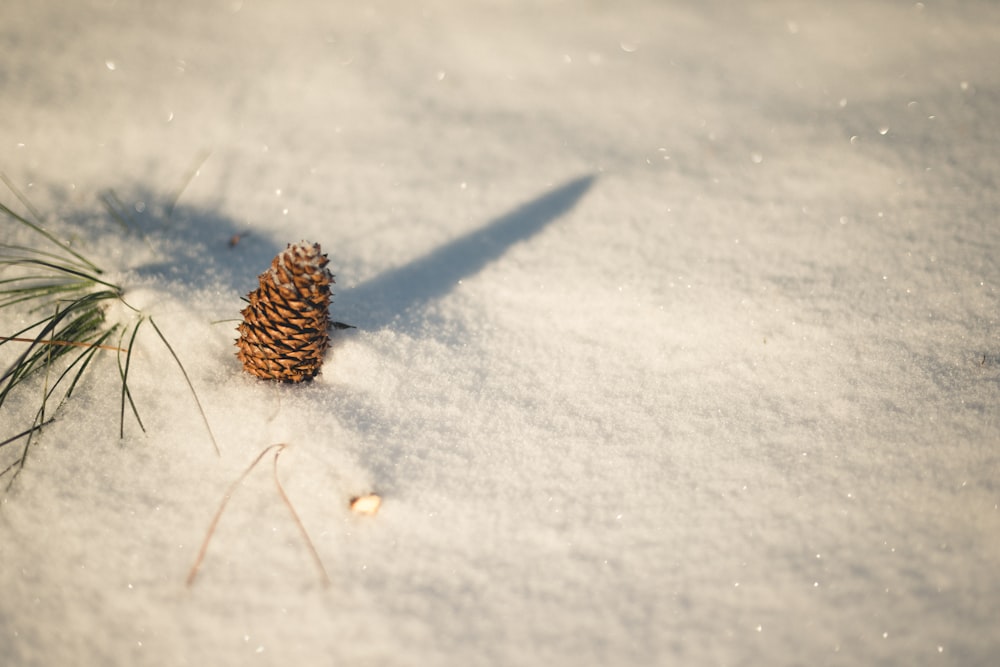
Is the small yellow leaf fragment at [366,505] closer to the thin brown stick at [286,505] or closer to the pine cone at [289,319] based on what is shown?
the thin brown stick at [286,505]

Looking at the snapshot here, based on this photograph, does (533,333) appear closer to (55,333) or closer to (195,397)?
(195,397)

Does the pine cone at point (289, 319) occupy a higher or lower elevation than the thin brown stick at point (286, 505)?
higher

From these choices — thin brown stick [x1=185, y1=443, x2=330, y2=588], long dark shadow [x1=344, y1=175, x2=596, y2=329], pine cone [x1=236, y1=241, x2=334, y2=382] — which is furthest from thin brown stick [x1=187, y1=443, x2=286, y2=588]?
long dark shadow [x1=344, y1=175, x2=596, y2=329]

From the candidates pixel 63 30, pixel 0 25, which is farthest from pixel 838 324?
pixel 0 25

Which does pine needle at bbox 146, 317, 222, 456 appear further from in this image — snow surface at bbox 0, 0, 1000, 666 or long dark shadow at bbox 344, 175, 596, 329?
long dark shadow at bbox 344, 175, 596, 329

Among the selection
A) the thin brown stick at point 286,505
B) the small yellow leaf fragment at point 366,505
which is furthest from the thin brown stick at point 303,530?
the small yellow leaf fragment at point 366,505

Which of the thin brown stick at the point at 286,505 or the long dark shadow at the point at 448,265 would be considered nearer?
the thin brown stick at the point at 286,505
